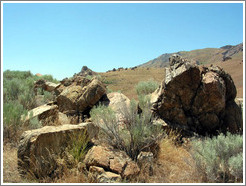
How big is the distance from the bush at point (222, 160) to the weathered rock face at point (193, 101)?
Result: 2.46m

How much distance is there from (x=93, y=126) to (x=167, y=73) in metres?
3.31

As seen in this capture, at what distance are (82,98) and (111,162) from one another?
4.01 meters

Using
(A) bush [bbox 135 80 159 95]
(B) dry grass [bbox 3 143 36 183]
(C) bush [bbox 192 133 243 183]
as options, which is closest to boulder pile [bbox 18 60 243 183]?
(B) dry grass [bbox 3 143 36 183]

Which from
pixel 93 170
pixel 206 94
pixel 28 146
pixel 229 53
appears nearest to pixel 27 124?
pixel 28 146

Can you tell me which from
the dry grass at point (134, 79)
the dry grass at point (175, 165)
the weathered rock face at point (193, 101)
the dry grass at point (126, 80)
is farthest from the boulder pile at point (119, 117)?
the dry grass at point (134, 79)

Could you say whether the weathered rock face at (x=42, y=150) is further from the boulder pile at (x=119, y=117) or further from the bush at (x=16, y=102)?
the bush at (x=16, y=102)

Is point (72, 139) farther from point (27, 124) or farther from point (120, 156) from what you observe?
point (27, 124)

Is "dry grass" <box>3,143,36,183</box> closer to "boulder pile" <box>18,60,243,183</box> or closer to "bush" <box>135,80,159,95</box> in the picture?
"boulder pile" <box>18,60,243,183</box>

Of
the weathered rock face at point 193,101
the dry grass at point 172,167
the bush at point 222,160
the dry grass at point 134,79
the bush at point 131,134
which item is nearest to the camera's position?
the bush at point 222,160

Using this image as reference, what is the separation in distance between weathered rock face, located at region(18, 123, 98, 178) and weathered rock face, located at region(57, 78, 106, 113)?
3287 mm

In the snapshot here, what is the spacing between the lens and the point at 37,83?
1298 centimetres

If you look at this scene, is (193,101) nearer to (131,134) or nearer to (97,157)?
(131,134)

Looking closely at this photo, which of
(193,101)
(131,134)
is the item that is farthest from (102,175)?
(193,101)

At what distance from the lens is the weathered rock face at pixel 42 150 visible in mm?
4461
